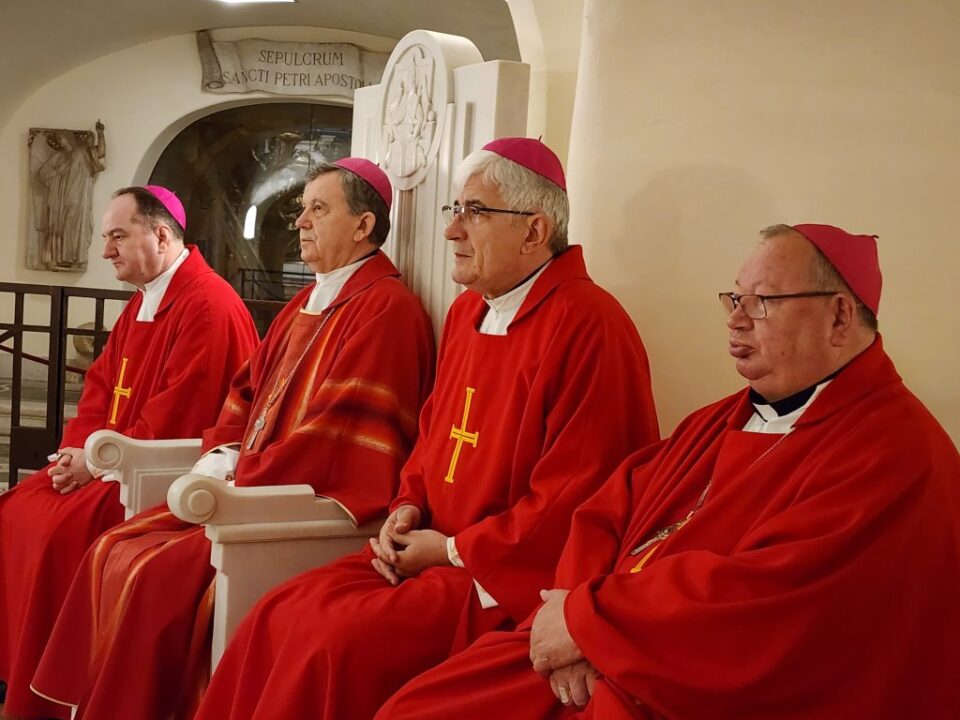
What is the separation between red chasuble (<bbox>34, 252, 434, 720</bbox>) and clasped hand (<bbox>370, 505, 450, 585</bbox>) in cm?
37

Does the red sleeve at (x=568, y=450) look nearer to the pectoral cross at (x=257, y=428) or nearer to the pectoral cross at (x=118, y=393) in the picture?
the pectoral cross at (x=257, y=428)

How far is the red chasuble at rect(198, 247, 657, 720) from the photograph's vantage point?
2879 millimetres

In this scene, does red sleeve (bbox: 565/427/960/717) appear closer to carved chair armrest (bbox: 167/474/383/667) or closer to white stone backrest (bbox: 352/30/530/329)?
carved chair armrest (bbox: 167/474/383/667)

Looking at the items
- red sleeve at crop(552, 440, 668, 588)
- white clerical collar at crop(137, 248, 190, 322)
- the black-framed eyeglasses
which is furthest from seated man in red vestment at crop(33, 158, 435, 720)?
the black-framed eyeglasses

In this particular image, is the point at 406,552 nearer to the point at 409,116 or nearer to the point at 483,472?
→ the point at 483,472

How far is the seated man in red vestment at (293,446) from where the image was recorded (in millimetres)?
3602

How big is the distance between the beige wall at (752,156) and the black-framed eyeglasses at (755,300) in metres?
0.98

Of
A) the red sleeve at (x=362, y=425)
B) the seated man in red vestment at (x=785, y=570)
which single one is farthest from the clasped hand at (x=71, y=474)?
the seated man in red vestment at (x=785, y=570)

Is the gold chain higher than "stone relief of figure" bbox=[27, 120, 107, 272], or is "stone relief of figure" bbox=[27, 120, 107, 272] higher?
"stone relief of figure" bbox=[27, 120, 107, 272]

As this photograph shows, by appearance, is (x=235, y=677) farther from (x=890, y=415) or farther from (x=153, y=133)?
(x=153, y=133)

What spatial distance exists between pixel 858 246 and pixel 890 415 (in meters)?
0.37

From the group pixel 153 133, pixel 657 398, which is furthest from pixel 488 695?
pixel 153 133

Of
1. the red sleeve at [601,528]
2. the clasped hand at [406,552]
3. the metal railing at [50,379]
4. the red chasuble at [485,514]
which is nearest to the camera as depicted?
the red sleeve at [601,528]

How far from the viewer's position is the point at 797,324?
2.45 metres
